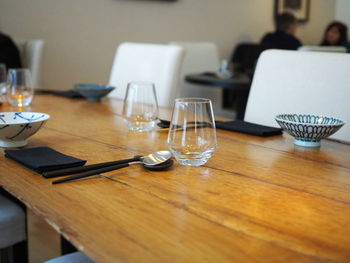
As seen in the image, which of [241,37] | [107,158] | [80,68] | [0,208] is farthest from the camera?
[241,37]

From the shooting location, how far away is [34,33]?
3682mm

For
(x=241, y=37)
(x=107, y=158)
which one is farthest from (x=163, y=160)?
(x=241, y=37)

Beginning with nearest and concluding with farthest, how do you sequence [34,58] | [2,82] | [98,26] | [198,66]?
1. [2,82]
2. [34,58]
3. [198,66]
4. [98,26]

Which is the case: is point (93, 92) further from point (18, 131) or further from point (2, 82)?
point (18, 131)

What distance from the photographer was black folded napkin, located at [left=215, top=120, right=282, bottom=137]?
115cm

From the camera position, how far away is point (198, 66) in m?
3.39

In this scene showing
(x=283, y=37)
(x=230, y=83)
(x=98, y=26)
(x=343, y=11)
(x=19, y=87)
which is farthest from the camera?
(x=343, y=11)

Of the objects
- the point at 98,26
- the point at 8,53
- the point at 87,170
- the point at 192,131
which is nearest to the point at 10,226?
the point at 87,170

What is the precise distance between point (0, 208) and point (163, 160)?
0.52 meters

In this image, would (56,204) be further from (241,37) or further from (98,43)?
(241,37)

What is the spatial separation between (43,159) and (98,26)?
333cm

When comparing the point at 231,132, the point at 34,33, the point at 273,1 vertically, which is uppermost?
the point at 273,1

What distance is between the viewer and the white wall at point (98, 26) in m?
3.65

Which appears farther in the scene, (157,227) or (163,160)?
(163,160)
